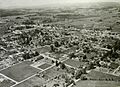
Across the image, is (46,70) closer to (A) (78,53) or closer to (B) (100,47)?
(A) (78,53)

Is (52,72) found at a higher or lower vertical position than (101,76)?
lower

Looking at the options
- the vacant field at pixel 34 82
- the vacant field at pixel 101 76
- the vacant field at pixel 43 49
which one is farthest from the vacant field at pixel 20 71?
the vacant field at pixel 101 76

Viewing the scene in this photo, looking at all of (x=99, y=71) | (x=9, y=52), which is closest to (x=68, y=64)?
(x=99, y=71)

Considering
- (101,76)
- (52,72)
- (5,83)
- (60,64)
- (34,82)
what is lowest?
(5,83)

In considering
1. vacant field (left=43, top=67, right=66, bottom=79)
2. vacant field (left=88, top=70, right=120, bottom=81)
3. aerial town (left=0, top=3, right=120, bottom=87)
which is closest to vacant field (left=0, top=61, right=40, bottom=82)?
aerial town (left=0, top=3, right=120, bottom=87)

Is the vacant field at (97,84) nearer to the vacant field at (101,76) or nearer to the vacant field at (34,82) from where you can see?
the vacant field at (101,76)

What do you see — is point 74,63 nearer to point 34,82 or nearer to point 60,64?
point 60,64

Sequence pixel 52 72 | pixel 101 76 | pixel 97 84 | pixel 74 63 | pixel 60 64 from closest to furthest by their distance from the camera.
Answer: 1. pixel 97 84
2. pixel 101 76
3. pixel 52 72
4. pixel 60 64
5. pixel 74 63

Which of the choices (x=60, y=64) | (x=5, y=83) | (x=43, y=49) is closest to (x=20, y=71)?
(x=5, y=83)
